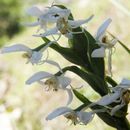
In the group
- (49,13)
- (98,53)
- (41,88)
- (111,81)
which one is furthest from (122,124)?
(41,88)

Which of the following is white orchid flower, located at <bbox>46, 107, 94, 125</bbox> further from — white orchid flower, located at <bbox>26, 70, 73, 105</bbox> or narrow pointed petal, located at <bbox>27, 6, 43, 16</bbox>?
narrow pointed petal, located at <bbox>27, 6, 43, 16</bbox>

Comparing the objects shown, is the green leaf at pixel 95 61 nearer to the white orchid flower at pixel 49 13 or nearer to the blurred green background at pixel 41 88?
the white orchid flower at pixel 49 13

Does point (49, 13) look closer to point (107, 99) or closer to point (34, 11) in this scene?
→ point (34, 11)

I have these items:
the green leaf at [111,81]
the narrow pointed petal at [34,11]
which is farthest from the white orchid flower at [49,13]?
the green leaf at [111,81]

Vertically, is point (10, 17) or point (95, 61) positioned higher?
point (95, 61)

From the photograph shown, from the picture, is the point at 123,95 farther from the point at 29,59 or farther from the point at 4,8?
the point at 4,8

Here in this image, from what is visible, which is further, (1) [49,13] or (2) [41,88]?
Answer: (2) [41,88]

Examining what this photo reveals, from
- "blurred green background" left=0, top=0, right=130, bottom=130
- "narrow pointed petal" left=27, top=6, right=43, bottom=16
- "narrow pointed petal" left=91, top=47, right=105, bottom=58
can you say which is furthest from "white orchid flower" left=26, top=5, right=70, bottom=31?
"blurred green background" left=0, top=0, right=130, bottom=130
